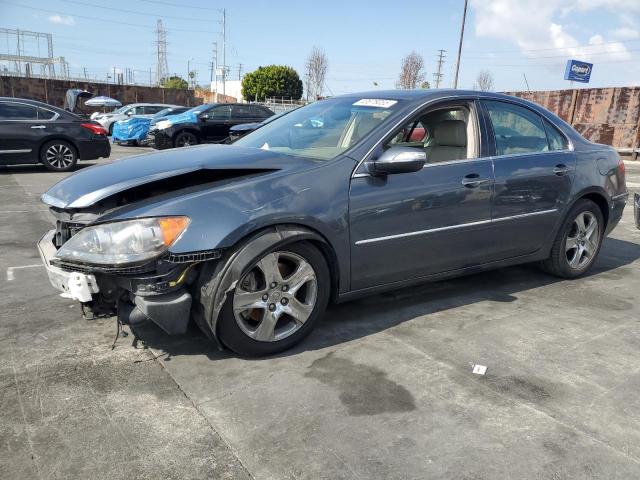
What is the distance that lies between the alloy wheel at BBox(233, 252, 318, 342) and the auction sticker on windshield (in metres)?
1.38

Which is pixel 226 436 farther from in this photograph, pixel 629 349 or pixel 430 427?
pixel 629 349

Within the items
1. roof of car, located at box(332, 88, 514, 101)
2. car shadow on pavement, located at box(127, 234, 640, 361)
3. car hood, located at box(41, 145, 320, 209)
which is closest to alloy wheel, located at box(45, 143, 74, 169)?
car hood, located at box(41, 145, 320, 209)

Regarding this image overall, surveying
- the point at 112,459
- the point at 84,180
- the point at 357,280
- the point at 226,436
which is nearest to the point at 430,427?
the point at 226,436

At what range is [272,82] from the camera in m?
56.6

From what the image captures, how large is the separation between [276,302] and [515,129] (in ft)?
8.43

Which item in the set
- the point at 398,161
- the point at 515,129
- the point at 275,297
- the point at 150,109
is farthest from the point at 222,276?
the point at 150,109

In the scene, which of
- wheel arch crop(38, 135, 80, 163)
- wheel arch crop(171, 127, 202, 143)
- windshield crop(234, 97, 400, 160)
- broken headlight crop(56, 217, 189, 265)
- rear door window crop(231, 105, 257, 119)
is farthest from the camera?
rear door window crop(231, 105, 257, 119)

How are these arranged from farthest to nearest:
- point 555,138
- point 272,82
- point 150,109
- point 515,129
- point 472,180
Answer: point 272,82, point 150,109, point 555,138, point 515,129, point 472,180

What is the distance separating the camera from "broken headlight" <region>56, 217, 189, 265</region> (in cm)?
276

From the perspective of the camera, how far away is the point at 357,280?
3.48 m

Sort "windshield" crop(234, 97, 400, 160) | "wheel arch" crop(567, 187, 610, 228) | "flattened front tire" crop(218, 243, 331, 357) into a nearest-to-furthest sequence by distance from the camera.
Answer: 1. "flattened front tire" crop(218, 243, 331, 357)
2. "windshield" crop(234, 97, 400, 160)
3. "wheel arch" crop(567, 187, 610, 228)

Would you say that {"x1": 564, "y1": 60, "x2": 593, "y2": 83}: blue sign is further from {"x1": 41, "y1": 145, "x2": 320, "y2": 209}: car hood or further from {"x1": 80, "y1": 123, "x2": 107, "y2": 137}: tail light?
{"x1": 41, "y1": 145, "x2": 320, "y2": 209}: car hood

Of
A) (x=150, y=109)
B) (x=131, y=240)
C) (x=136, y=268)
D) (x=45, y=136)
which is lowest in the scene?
(x=45, y=136)

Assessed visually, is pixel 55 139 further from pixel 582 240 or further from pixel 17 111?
pixel 582 240
